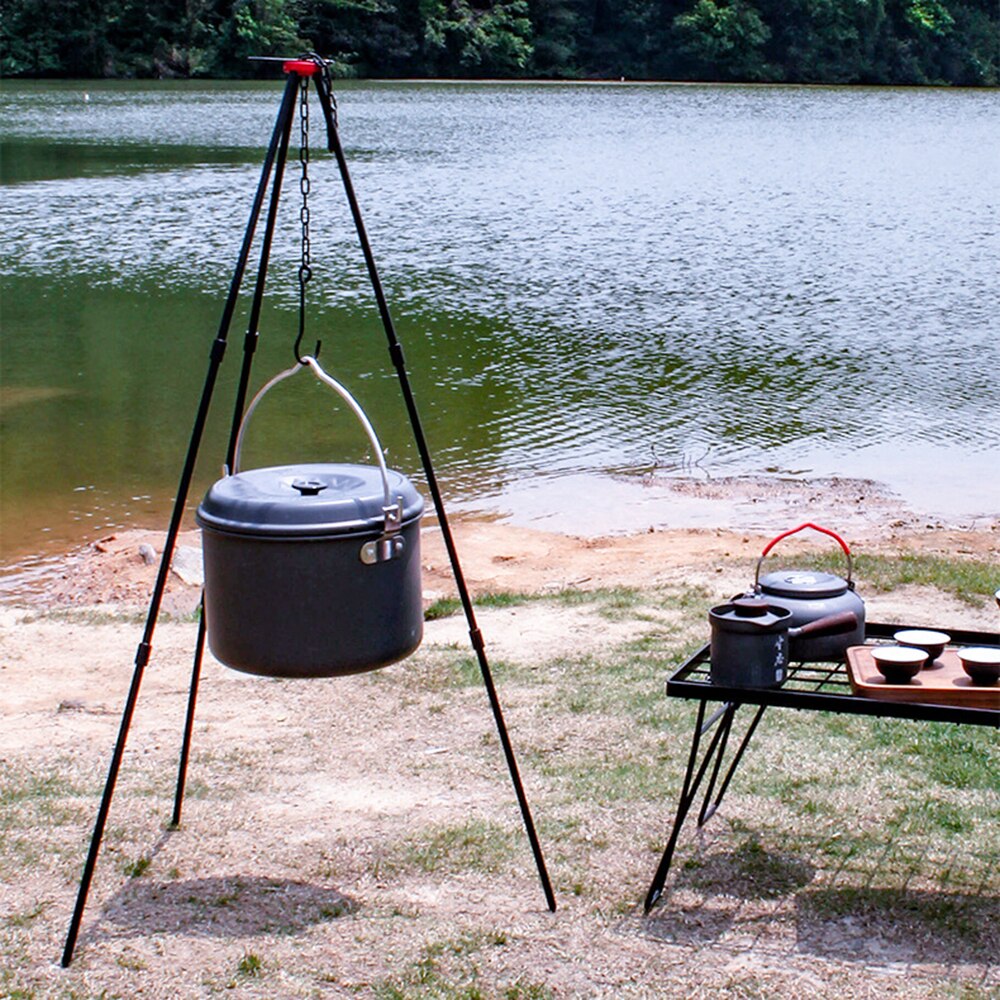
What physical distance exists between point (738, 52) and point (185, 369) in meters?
73.6

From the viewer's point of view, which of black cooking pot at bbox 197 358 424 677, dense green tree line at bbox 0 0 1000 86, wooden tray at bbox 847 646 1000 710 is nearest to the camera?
wooden tray at bbox 847 646 1000 710

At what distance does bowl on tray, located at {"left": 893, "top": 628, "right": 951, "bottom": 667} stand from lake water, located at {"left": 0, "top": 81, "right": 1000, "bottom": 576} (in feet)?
24.6

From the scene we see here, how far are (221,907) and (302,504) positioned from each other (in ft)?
4.14

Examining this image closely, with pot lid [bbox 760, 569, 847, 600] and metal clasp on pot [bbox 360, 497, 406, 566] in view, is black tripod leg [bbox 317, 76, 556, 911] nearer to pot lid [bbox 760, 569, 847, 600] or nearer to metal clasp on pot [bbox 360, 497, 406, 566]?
metal clasp on pot [bbox 360, 497, 406, 566]

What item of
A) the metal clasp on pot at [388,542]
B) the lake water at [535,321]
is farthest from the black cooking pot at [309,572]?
the lake water at [535,321]

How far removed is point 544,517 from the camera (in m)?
11.9

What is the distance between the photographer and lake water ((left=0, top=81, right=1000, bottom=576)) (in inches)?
531

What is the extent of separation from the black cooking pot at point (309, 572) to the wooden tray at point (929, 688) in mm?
1229

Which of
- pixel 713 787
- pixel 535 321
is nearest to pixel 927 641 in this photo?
pixel 713 787

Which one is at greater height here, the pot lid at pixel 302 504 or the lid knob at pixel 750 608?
the pot lid at pixel 302 504

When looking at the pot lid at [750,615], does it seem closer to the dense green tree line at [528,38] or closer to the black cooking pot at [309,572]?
the black cooking pot at [309,572]

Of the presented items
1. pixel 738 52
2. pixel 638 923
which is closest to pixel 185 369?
pixel 638 923

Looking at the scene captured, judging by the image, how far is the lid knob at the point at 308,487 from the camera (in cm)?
388

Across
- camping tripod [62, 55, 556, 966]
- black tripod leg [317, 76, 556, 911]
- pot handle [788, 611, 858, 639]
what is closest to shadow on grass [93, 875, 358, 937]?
camping tripod [62, 55, 556, 966]
